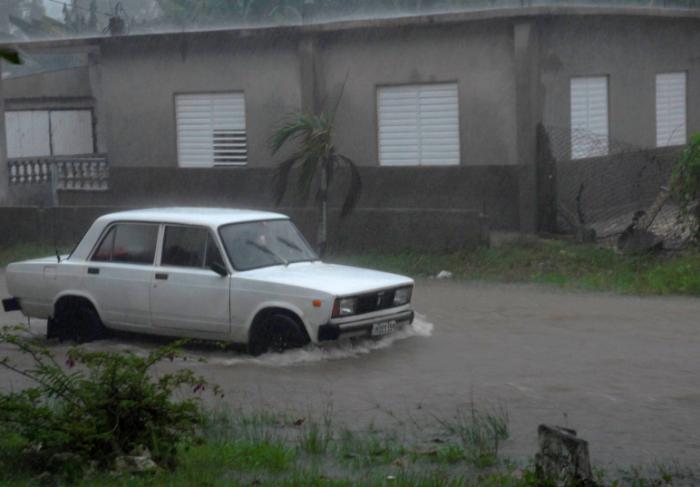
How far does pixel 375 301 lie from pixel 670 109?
14404 millimetres

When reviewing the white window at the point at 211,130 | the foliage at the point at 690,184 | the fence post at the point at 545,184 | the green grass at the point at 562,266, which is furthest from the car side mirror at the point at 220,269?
the white window at the point at 211,130

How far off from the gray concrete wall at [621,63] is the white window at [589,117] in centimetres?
16

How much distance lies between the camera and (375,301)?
481 inches

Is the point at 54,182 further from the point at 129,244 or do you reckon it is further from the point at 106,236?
the point at 129,244

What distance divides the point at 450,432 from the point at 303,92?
14.3 meters

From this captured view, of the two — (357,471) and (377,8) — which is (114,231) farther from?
(377,8)

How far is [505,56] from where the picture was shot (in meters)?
20.5

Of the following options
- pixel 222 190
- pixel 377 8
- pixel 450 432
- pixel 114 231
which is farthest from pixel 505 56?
pixel 450 432

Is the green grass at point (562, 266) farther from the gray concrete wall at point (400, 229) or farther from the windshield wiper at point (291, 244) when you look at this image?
the windshield wiper at point (291, 244)

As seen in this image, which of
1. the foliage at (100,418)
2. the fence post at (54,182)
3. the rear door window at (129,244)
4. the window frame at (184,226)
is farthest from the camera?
the fence post at (54,182)

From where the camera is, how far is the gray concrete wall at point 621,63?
67.6ft

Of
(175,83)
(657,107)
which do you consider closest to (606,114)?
(657,107)

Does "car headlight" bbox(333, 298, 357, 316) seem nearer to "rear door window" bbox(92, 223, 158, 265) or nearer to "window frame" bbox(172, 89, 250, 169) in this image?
"rear door window" bbox(92, 223, 158, 265)

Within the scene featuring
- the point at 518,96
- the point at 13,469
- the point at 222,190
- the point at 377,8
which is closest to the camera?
the point at 13,469
